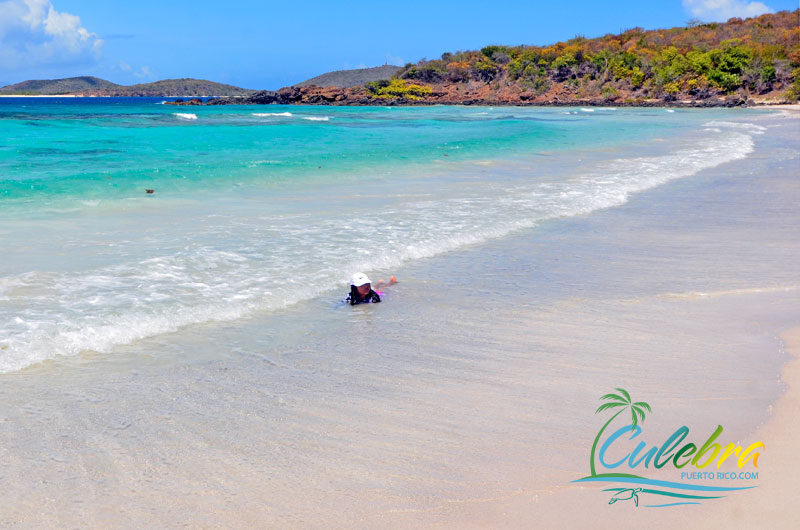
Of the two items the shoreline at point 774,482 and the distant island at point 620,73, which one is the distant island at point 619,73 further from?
the shoreline at point 774,482

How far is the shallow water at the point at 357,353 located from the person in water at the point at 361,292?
14 centimetres

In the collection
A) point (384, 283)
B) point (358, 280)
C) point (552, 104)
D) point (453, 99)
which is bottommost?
point (384, 283)

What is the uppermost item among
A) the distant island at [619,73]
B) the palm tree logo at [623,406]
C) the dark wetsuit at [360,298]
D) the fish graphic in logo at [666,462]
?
the distant island at [619,73]

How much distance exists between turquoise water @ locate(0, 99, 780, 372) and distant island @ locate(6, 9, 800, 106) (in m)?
61.8

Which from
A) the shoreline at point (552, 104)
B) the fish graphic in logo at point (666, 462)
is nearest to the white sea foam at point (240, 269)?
the fish graphic in logo at point (666, 462)

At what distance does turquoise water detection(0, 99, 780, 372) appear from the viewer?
6.27 metres

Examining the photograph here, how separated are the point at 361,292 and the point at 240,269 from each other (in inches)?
73.8

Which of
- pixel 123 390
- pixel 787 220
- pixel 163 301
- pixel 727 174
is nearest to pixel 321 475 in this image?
pixel 123 390

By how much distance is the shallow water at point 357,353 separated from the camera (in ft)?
11.4

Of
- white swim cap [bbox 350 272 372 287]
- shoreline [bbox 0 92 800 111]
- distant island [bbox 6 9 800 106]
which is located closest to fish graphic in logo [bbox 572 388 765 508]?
white swim cap [bbox 350 272 372 287]

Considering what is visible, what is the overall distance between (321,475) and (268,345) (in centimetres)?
205

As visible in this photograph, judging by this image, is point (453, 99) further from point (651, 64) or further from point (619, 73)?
point (651, 64)

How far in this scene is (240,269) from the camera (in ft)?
25.0

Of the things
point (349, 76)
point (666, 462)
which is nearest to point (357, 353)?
point (666, 462)
